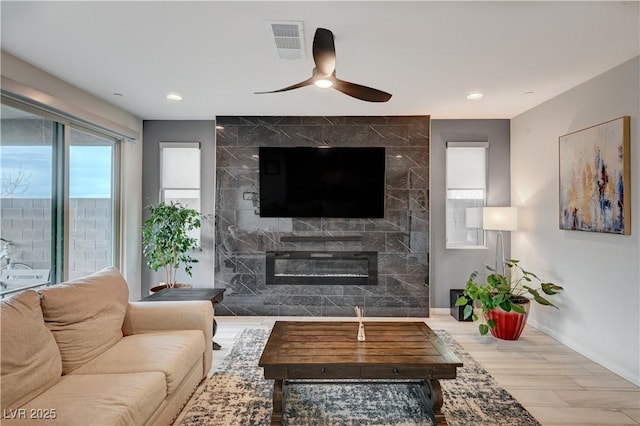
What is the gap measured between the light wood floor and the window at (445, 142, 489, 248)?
124cm

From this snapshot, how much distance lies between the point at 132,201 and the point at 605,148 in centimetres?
521

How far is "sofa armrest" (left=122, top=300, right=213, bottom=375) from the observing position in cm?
260

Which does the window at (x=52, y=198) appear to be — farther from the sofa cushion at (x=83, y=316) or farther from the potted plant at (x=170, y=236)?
the sofa cushion at (x=83, y=316)

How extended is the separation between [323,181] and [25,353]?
3.38 metres

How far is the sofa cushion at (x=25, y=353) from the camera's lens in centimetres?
161

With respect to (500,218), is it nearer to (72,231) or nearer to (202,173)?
(202,173)

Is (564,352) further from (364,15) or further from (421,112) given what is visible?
(364,15)

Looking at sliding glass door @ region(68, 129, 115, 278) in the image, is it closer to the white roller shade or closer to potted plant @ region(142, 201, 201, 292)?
potted plant @ region(142, 201, 201, 292)

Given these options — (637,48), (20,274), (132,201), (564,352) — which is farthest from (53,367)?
(637,48)

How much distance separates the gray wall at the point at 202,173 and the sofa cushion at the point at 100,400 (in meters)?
2.86

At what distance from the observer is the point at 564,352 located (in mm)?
3400

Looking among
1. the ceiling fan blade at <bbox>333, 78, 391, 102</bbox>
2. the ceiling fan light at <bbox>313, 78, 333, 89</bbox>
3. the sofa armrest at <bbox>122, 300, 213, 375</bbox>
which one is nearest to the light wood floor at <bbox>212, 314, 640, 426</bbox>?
the sofa armrest at <bbox>122, 300, 213, 375</bbox>

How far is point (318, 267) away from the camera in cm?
462

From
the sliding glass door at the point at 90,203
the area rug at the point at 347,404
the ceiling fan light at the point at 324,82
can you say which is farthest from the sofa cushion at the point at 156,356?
the ceiling fan light at the point at 324,82
